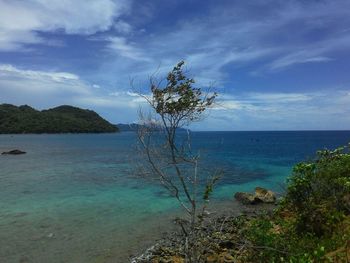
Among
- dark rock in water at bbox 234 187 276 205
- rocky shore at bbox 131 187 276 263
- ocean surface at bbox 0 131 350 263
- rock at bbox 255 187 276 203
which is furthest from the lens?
rock at bbox 255 187 276 203

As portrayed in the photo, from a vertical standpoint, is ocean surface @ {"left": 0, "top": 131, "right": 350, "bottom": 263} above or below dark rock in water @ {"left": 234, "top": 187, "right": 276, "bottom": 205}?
below

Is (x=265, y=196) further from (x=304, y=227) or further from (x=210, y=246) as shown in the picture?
(x=210, y=246)

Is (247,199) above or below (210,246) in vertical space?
below

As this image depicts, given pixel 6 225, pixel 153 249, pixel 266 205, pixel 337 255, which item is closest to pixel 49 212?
pixel 6 225

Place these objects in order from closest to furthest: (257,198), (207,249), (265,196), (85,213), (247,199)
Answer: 1. (207,249)
2. (85,213)
3. (247,199)
4. (257,198)
5. (265,196)

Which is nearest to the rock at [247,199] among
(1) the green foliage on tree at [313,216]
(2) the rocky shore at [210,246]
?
(2) the rocky shore at [210,246]

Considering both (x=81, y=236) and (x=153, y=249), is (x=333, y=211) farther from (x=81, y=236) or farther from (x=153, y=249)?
(x=81, y=236)

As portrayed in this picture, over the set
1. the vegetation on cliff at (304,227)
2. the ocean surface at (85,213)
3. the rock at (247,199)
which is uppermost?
the vegetation on cliff at (304,227)

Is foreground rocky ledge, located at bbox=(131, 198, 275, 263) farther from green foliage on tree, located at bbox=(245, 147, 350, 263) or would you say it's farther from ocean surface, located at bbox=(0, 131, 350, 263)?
green foliage on tree, located at bbox=(245, 147, 350, 263)

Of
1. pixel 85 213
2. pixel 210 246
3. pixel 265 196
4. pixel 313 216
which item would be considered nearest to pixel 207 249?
pixel 210 246

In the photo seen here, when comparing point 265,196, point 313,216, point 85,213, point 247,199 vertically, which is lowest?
point 85,213

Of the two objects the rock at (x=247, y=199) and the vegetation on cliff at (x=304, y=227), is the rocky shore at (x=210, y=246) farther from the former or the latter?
the rock at (x=247, y=199)

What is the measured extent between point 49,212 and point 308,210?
15515 mm

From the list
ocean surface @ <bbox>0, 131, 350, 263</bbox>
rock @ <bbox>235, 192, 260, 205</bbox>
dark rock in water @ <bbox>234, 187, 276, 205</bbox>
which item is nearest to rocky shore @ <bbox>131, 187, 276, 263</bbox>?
ocean surface @ <bbox>0, 131, 350, 263</bbox>
